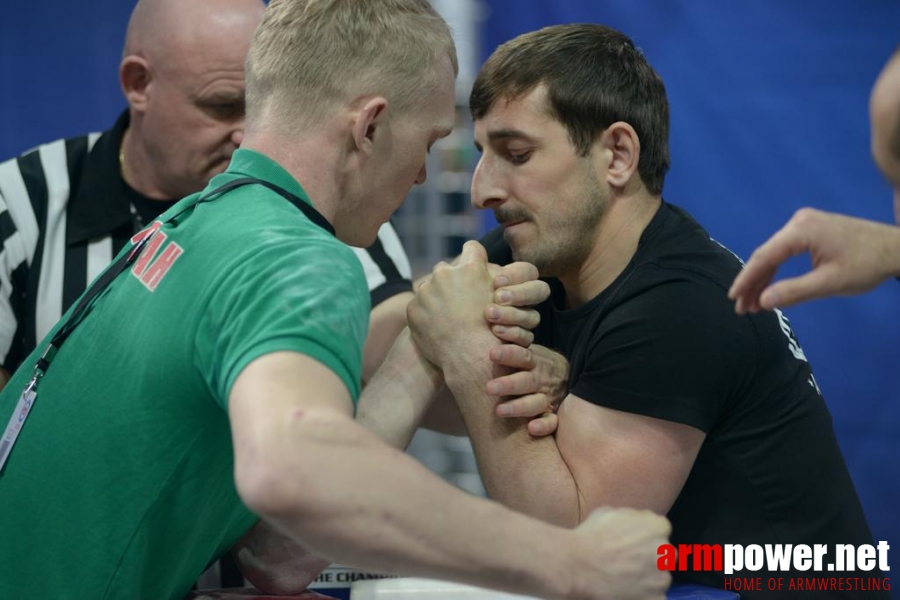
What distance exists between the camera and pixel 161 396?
3.83 feet

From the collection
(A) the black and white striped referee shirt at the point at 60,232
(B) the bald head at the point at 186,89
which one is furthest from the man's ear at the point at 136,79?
(A) the black and white striped referee shirt at the point at 60,232

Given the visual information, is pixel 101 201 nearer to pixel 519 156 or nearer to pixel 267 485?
pixel 519 156

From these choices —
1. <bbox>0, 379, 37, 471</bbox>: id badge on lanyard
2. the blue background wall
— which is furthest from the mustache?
the blue background wall

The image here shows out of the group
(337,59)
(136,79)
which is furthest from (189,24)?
(337,59)

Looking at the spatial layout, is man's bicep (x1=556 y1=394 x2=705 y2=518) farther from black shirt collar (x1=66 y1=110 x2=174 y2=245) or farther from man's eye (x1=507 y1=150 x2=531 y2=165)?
black shirt collar (x1=66 y1=110 x2=174 y2=245)

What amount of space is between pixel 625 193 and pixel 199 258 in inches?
40.3

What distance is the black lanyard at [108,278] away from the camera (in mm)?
1295

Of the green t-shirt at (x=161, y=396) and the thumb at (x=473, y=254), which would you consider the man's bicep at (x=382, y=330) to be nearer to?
the thumb at (x=473, y=254)

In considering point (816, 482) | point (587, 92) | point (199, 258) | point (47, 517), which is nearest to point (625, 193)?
point (587, 92)

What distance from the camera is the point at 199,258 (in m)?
1.17

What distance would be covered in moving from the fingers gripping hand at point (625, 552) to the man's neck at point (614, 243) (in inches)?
34.5

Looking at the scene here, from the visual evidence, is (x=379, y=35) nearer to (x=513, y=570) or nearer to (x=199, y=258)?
(x=199, y=258)

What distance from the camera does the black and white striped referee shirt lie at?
2197mm

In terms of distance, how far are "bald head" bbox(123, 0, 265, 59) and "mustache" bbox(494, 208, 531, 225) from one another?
0.73 metres
